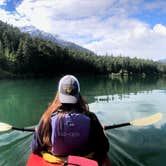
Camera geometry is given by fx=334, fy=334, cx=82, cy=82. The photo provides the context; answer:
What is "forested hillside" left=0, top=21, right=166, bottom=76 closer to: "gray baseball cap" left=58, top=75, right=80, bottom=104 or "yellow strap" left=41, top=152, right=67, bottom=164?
"yellow strap" left=41, top=152, right=67, bottom=164

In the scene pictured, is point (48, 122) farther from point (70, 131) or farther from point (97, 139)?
point (97, 139)

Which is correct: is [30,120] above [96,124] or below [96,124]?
below

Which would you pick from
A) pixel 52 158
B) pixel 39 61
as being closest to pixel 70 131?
pixel 52 158

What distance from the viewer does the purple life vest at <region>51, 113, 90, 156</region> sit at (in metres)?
4.78

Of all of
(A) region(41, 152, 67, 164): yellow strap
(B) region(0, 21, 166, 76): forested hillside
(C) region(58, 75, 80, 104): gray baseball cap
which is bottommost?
(A) region(41, 152, 67, 164): yellow strap

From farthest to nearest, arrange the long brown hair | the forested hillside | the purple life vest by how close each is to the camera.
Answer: the forested hillside, the long brown hair, the purple life vest

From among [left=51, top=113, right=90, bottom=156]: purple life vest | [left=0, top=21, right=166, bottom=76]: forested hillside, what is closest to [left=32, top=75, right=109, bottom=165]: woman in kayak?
[left=51, top=113, right=90, bottom=156]: purple life vest

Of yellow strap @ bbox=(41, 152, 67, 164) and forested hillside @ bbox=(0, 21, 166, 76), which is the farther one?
forested hillside @ bbox=(0, 21, 166, 76)

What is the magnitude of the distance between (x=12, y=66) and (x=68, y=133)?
266ft

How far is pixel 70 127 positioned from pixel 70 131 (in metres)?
0.06

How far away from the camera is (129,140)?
1066 centimetres

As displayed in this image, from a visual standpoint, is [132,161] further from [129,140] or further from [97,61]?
[97,61]

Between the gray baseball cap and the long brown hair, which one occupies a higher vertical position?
the gray baseball cap

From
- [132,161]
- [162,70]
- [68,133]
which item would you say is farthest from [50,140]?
[162,70]
